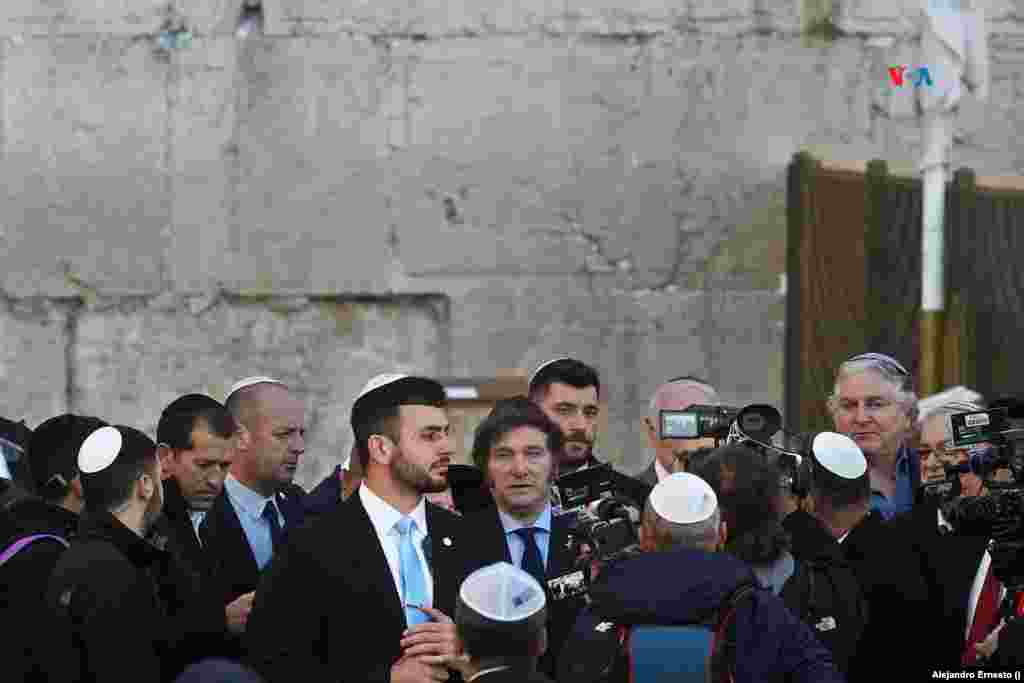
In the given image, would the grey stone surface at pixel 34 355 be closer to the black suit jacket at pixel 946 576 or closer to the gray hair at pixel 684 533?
the black suit jacket at pixel 946 576

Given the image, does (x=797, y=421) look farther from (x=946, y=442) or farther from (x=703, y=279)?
(x=946, y=442)

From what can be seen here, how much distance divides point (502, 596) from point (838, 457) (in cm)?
177

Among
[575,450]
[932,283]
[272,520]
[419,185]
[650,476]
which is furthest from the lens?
[419,185]

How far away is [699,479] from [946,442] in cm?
197

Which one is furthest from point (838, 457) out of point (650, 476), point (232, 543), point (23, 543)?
point (23, 543)

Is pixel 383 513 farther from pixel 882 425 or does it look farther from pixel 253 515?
pixel 882 425

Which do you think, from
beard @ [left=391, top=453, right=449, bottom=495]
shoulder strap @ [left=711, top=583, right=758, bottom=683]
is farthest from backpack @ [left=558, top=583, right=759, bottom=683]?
beard @ [left=391, top=453, right=449, bottom=495]

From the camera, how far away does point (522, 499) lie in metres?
6.47

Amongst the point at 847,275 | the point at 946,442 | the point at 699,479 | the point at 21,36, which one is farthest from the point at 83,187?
the point at 699,479

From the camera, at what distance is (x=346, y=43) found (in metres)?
10.1

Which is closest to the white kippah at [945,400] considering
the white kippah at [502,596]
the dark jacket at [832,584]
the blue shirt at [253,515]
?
the dark jacket at [832,584]

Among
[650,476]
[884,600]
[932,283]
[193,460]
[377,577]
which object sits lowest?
[884,600]

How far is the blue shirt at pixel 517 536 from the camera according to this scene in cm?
645

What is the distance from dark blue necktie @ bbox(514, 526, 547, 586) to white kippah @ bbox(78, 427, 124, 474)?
3.95 feet
